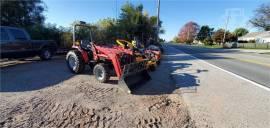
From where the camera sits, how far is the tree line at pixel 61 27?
63.1 ft

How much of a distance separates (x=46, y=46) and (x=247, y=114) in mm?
12019

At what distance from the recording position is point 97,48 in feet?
30.4

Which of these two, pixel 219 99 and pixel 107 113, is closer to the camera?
pixel 107 113

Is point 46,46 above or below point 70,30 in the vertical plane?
below

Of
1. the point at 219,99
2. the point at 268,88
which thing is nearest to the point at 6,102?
the point at 219,99

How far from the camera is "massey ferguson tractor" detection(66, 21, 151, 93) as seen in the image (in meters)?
7.86

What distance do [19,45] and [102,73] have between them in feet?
19.6

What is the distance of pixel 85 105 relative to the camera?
19.1 feet

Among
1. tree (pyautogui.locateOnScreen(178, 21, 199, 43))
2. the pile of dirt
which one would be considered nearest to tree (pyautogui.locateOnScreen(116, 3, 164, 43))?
the pile of dirt

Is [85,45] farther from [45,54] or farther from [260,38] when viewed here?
[260,38]

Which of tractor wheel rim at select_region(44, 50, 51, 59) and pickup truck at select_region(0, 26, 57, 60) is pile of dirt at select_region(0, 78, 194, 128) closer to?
pickup truck at select_region(0, 26, 57, 60)

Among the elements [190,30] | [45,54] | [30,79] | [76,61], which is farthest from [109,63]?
[190,30]

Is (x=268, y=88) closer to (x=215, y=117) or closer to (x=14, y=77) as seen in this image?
(x=215, y=117)

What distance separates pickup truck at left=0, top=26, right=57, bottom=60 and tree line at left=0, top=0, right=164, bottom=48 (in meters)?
2.40
